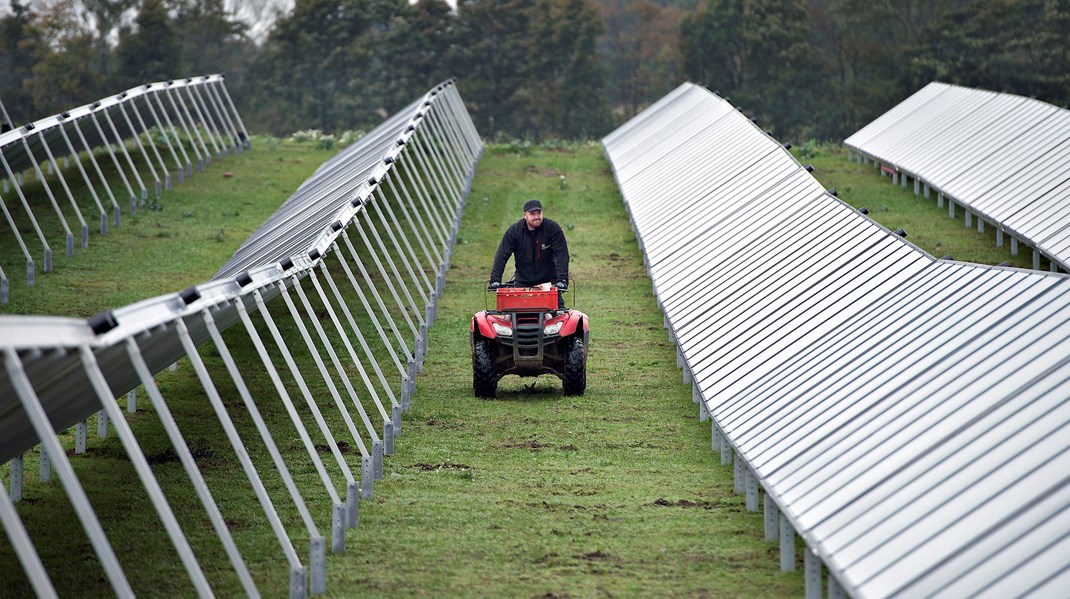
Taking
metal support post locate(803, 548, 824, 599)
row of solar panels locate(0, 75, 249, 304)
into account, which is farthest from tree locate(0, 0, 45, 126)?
metal support post locate(803, 548, 824, 599)

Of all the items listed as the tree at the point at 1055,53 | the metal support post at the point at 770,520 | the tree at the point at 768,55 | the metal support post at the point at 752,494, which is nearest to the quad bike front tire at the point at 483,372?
the metal support post at the point at 752,494

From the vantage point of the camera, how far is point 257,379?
57.6 feet

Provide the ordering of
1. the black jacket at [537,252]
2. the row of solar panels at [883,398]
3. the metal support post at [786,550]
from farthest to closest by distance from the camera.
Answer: the black jacket at [537,252]
the metal support post at [786,550]
the row of solar panels at [883,398]

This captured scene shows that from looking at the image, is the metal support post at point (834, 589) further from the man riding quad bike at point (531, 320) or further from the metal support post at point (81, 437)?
the metal support post at point (81, 437)

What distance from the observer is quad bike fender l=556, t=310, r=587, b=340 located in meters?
15.5

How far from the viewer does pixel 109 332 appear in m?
8.18

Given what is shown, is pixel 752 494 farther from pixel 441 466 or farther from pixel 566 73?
pixel 566 73

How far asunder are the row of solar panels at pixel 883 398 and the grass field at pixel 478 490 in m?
0.55

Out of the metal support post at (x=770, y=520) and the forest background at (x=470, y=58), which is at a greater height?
the metal support post at (x=770, y=520)

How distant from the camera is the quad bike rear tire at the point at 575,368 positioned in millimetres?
15812

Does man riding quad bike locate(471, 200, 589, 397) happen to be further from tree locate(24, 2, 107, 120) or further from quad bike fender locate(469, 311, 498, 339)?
tree locate(24, 2, 107, 120)

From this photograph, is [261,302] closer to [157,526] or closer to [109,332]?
[157,526]

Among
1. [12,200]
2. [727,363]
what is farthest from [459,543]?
[12,200]

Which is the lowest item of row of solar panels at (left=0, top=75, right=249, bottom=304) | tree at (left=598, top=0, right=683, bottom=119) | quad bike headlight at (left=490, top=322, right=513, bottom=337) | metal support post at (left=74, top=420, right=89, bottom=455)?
tree at (left=598, top=0, right=683, bottom=119)
